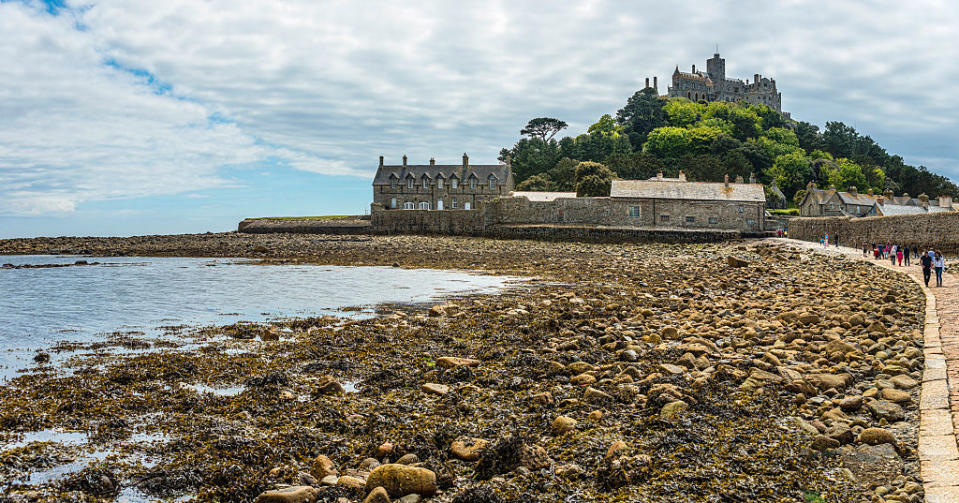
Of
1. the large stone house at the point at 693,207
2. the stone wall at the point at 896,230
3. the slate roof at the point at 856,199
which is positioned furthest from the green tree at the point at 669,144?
the stone wall at the point at 896,230

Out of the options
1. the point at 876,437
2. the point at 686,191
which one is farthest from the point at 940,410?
the point at 686,191

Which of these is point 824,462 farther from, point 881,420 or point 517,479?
point 517,479

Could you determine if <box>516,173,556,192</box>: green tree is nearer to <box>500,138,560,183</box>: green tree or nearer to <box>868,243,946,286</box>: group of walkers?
<box>500,138,560,183</box>: green tree

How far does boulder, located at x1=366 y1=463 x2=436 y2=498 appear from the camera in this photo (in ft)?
18.5

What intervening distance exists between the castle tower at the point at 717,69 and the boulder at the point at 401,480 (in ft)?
539

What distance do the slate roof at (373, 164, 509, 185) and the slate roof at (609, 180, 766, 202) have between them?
21392mm

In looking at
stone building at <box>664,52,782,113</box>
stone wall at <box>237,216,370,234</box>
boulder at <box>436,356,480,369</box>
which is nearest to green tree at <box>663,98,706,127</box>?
stone building at <box>664,52,782,113</box>

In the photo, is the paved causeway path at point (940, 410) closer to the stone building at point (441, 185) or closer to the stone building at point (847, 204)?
the stone building at point (441, 185)

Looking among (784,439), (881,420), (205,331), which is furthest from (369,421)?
(205,331)

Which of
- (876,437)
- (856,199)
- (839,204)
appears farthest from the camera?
(856,199)

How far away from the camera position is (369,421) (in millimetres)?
7707

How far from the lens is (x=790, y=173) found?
88.5m

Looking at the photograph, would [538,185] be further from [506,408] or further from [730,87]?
[730,87]

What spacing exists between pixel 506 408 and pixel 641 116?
10719cm
